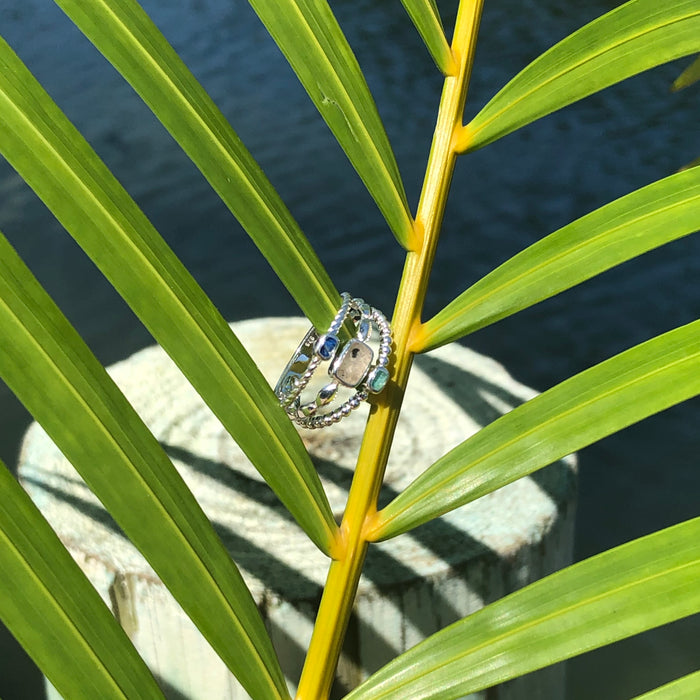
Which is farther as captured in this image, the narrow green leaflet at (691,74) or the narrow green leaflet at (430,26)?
the narrow green leaflet at (691,74)

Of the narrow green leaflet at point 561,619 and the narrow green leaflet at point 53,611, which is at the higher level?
the narrow green leaflet at point 561,619

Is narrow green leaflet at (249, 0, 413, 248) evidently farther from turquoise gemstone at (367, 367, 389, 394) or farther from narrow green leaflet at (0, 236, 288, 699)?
narrow green leaflet at (0, 236, 288, 699)

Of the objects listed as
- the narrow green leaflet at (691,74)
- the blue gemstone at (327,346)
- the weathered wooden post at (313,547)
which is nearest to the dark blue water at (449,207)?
the weathered wooden post at (313,547)

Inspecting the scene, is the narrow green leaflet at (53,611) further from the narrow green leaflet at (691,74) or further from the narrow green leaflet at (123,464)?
the narrow green leaflet at (691,74)

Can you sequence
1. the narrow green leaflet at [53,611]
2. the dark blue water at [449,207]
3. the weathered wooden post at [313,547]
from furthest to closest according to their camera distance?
the dark blue water at [449,207] → the weathered wooden post at [313,547] → the narrow green leaflet at [53,611]

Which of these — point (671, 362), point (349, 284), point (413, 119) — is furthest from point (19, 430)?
point (671, 362)

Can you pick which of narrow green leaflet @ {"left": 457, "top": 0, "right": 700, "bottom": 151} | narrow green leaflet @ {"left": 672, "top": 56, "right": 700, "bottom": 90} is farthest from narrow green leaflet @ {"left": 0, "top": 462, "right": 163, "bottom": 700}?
narrow green leaflet @ {"left": 672, "top": 56, "right": 700, "bottom": 90}
